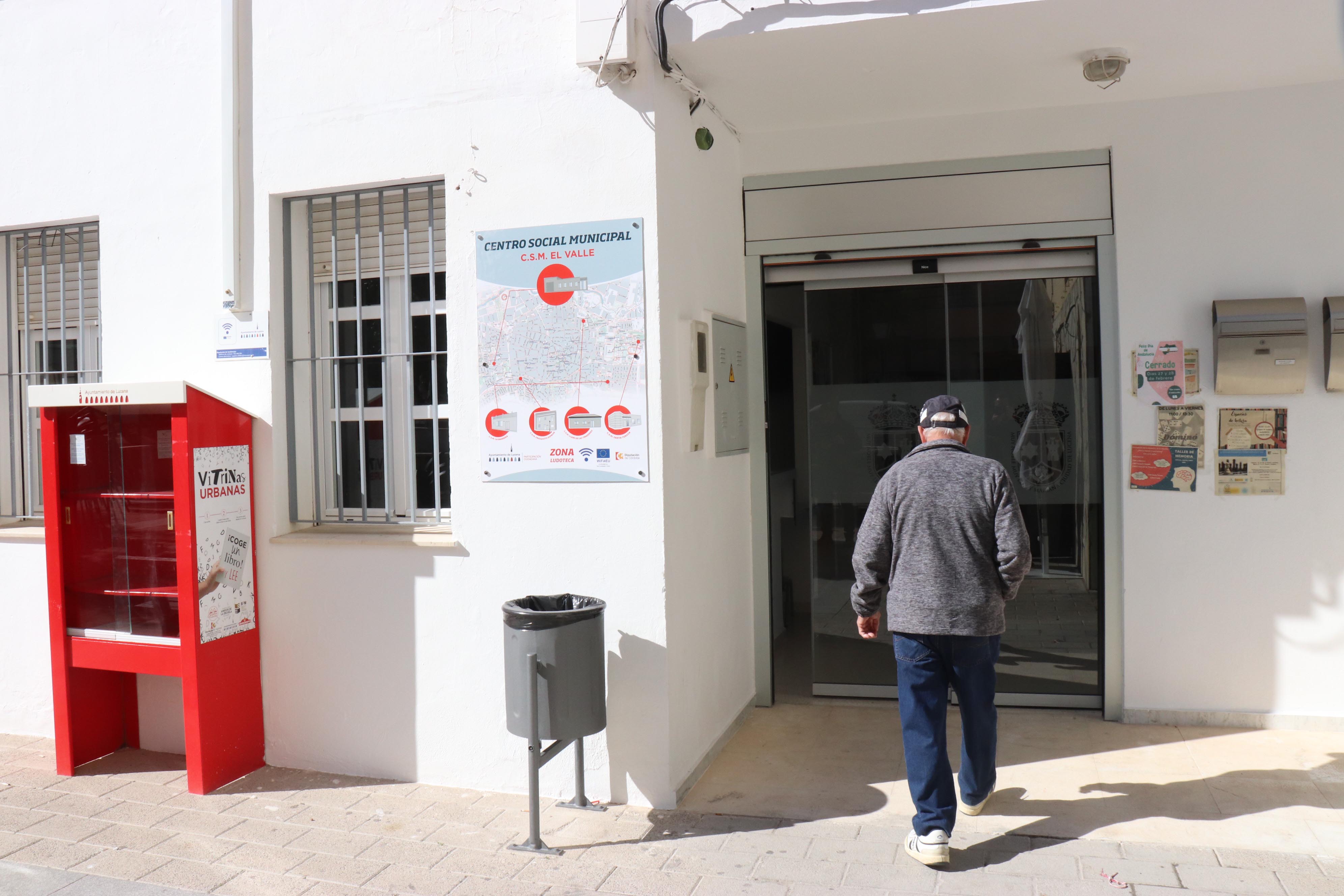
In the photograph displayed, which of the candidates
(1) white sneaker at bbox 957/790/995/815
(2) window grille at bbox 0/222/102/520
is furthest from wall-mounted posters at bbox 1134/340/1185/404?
(2) window grille at bbox 0/222/102/520

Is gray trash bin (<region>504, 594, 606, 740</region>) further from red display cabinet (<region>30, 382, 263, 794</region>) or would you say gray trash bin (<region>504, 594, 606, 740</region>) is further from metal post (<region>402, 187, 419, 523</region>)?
red display cabinet (<region>30, 382, 263, 794</region>)

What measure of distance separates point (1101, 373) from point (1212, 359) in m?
0.54

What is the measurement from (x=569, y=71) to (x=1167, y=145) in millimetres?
3217

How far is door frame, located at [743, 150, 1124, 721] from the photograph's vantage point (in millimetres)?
5578

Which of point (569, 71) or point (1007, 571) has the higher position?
point (569, 71)

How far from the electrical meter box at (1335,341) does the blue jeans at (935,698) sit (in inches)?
100

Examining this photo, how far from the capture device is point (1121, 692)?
18.5 feet

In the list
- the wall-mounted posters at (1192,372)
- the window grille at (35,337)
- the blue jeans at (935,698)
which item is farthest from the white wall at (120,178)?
the wall-mounted posters at (1192,372)

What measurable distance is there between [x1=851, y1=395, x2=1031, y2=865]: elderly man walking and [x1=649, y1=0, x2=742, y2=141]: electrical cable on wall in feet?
6.19

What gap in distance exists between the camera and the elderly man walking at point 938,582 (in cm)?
389

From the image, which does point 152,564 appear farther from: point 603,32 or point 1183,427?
point 1183,427

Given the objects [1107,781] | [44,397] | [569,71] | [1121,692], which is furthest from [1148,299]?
[44,397]

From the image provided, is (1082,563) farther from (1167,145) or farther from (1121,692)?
(1167,145)

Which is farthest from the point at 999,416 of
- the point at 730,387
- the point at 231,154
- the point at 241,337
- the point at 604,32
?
the point at 231,154
